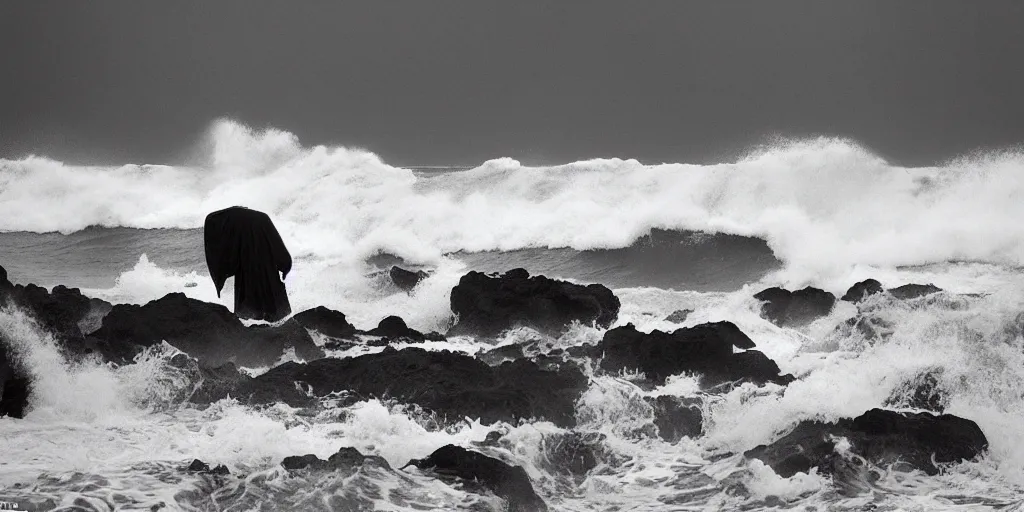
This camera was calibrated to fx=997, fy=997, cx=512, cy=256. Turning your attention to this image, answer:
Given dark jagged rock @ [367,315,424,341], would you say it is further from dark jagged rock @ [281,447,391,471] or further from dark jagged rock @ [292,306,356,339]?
dark jagged rock @ [281,447,391,471]

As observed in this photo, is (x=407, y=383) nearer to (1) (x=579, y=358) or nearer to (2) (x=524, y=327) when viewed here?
(1) (x=579, y=358)

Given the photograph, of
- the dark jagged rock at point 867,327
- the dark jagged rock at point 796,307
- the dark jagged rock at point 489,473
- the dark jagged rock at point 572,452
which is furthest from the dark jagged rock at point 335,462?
the dark jagged rock at point 796,307

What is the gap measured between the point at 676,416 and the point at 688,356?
4.11ft

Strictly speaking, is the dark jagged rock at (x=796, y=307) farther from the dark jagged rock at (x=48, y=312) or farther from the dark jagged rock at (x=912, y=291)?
the dark jagged rock at (x=48, y=312)

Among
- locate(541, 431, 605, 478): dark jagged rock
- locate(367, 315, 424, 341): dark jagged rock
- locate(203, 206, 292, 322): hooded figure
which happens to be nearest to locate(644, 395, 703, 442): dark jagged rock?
locate(541, 431, 605, 478): dark jagged rock

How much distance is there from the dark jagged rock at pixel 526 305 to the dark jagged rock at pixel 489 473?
13.1 ft

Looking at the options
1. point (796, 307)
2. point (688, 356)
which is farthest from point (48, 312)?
point (796, 307)

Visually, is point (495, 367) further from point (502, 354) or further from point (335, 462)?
point (335, 462)

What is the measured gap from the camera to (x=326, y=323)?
9.31m

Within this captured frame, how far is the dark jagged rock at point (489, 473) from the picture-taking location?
498 cm

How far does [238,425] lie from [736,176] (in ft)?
47.9

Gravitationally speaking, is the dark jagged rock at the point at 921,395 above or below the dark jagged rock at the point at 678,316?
below

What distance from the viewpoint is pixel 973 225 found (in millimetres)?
15992

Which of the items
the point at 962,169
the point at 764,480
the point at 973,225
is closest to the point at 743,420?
the point at 764,480
